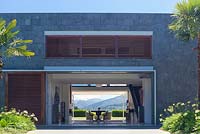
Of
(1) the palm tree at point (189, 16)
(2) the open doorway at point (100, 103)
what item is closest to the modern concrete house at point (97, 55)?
(1) the palm tree at point (189, 16)

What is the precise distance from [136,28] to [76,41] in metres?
3.03

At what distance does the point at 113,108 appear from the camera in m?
52.2

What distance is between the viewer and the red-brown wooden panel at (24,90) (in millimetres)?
23594

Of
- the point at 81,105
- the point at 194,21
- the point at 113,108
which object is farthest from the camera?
the point at 81,105

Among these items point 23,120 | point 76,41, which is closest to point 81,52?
point 76,41

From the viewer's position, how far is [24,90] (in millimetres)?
23703

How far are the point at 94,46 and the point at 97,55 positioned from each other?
1.61 ft

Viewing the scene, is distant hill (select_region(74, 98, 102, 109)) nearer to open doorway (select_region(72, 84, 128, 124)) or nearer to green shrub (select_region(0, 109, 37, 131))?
open doorway (select_region(72, 84, 128, 124))

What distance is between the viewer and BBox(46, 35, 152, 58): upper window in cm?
2377

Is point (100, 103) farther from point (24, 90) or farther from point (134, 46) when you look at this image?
point (24, 90)

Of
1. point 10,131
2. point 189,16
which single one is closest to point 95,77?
point 189,16

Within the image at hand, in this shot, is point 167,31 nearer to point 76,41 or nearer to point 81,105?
point 76,41

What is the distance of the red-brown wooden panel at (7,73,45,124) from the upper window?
143cm

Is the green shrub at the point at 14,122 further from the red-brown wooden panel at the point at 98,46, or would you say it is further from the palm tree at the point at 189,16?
the palm tree at the point at 189,16
